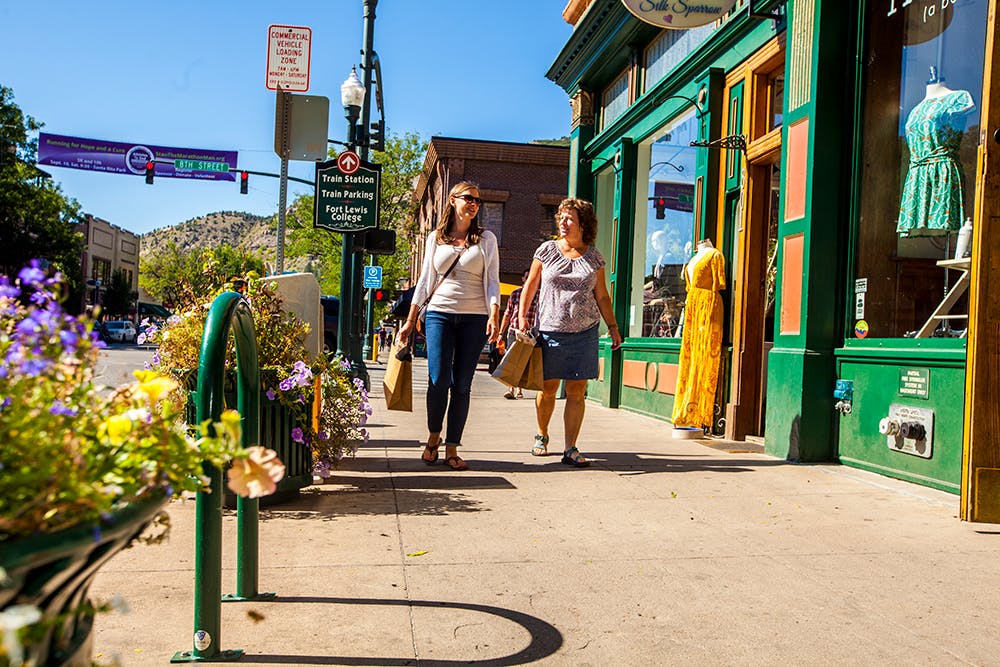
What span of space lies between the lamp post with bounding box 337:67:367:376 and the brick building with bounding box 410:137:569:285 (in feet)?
81.4

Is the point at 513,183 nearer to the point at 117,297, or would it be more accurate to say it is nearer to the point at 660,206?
the point at 660,206

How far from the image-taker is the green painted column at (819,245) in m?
6.68

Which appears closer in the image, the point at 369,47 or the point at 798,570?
the point at 798,570

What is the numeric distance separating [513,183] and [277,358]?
33.7 meters

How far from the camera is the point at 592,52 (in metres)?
13.0

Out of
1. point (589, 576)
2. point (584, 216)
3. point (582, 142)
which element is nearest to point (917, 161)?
point (584, 216)

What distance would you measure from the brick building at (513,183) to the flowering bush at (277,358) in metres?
32.2

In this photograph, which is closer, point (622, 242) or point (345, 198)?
point (345, 198)

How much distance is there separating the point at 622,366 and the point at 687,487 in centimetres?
617

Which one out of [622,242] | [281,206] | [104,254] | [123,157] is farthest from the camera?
[104,254]

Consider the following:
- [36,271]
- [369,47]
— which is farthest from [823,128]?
[369,47]

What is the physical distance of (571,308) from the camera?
A: 6539 millimetres

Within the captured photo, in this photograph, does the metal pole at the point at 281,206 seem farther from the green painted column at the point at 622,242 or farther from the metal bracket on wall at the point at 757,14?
the green painted column at the point at 622,242

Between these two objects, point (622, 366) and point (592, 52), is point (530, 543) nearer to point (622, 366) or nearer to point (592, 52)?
point (622, 366)
